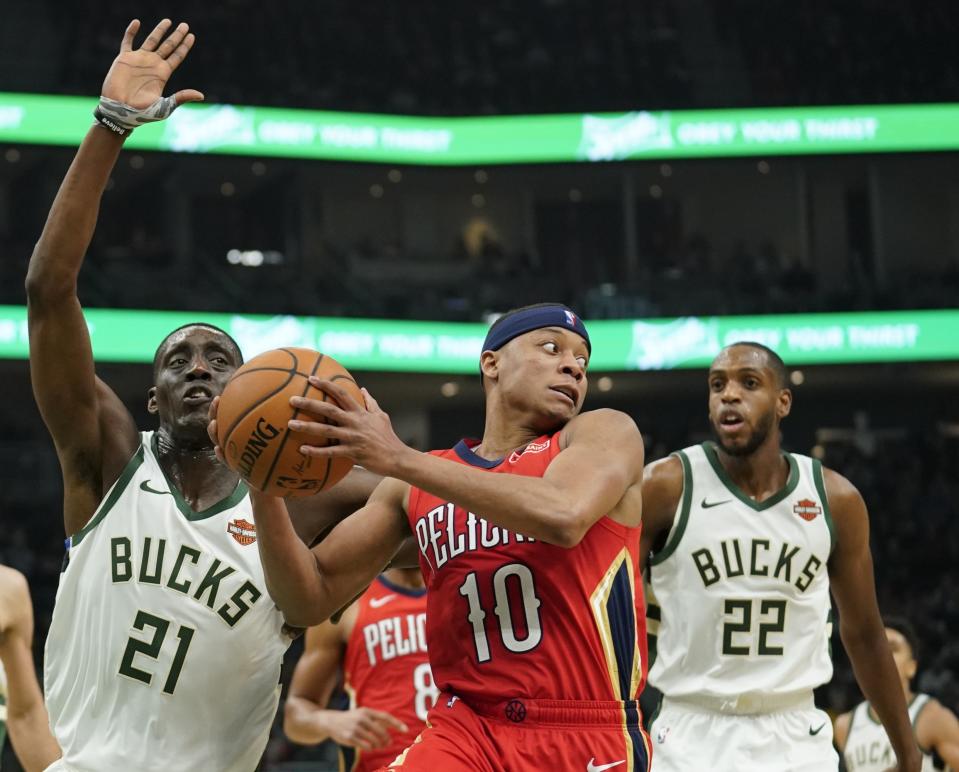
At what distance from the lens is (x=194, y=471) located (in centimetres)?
451

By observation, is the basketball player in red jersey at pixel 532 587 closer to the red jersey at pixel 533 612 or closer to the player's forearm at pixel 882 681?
the red jersey at pixel 533 612

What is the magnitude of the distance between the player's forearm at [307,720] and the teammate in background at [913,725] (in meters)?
3.53

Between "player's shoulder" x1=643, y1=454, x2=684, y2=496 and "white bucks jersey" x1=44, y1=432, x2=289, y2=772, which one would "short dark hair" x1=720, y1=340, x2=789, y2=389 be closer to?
"player's shoulder" x1=643, y1=454, x2=684, y2=496

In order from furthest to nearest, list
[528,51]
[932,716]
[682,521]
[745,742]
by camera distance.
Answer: [528,51]
[932,716]
[682,521]
[745,742]

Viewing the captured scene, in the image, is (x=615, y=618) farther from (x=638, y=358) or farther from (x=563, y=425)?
(x=638, y=358)

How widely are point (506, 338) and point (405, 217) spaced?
1016 inches

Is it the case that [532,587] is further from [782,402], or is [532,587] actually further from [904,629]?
[904,629]

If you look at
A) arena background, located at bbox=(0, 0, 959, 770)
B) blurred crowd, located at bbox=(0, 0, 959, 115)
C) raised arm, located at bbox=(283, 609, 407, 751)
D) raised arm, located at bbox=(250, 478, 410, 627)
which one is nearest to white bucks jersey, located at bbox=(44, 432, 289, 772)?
raised arm, located at bbox=(250, 478, 410, 627)

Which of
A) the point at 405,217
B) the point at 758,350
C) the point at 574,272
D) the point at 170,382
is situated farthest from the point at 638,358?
the point at 170,382

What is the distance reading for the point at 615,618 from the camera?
3812 mm

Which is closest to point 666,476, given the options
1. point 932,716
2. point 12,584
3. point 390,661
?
point 390,661

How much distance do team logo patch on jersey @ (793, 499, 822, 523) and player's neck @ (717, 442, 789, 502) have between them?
126 millimetres

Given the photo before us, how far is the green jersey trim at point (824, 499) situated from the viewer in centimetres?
590

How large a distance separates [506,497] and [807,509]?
2.91m
